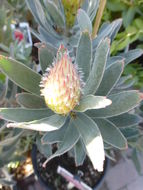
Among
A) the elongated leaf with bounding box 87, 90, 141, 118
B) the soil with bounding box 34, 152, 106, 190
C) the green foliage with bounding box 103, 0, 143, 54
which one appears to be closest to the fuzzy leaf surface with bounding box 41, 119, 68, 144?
the elongated leaf with bounding box 87, 90, 141, 118

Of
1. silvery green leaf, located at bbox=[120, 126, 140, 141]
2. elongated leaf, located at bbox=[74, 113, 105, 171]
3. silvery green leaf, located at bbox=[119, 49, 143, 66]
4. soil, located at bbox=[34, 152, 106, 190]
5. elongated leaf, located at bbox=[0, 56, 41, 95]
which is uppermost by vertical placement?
elongated leaf, located at bbox=[0, 56, 41, 95]

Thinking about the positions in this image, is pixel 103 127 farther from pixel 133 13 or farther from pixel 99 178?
pixel 133 13

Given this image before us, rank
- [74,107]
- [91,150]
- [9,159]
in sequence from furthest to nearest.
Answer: [9,159] < [74,107] < [91,150]

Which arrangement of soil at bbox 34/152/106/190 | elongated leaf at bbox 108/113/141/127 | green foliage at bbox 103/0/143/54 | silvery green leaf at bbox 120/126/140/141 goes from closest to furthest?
elongated leaf at bbox 108/113/141/127
silvery green leaf at bbox 120/126/140/141
soil at bbox 34/152/106/190
green foliage at bbox 103/0/143/54

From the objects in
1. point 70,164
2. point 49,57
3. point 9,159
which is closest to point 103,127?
point 49,57

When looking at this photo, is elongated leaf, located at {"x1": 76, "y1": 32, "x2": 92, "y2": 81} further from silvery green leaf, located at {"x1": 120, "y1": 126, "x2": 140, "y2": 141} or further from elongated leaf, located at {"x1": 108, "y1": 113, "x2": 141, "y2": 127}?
silvery green leaf, located at {"x1": 120, "y1": 126, "x2": 140, "y2": 141}

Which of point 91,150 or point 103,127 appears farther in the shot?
point 103,127

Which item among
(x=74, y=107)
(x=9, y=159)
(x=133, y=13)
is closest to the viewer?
(x=74, y=107)
